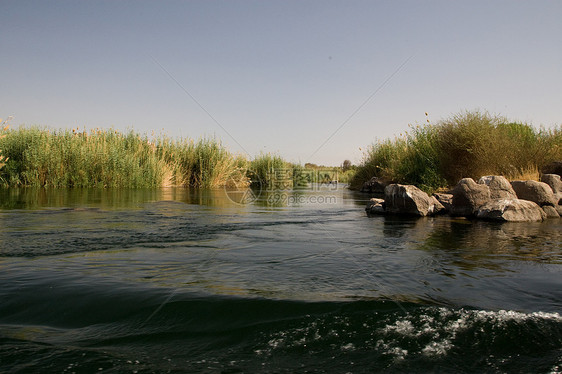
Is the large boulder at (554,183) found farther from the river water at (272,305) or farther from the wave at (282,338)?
the wave at (282,338)

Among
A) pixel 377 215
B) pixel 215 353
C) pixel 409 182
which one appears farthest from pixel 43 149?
pixel 215 353

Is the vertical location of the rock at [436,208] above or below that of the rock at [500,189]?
below

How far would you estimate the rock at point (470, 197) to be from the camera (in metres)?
8.84

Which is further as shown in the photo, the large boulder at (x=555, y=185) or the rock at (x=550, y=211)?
the large boulder at (x=555, y=185)

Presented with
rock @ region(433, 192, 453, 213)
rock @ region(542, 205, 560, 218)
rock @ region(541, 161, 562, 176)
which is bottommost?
rock @ region(542, 205, 560, 218)

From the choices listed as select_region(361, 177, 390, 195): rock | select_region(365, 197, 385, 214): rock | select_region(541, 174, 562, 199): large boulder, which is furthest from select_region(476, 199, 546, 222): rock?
select_region(361, 177, 390, 195): rock

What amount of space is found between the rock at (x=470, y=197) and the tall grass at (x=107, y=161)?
557 inches

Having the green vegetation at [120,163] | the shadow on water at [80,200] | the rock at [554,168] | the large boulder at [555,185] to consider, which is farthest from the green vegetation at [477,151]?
the green vegetation at [120,163]

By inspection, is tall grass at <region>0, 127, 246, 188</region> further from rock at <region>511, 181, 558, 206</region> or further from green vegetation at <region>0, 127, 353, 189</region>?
rock at <region>511, 181, 558, 206</region>

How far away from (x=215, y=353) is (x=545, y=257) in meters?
4.37

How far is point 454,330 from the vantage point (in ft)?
7.38

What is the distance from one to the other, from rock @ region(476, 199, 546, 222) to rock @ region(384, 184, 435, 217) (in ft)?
3.97

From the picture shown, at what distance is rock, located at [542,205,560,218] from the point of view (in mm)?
8758

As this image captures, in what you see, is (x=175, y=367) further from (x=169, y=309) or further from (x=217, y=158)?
(x=217, y=158)
